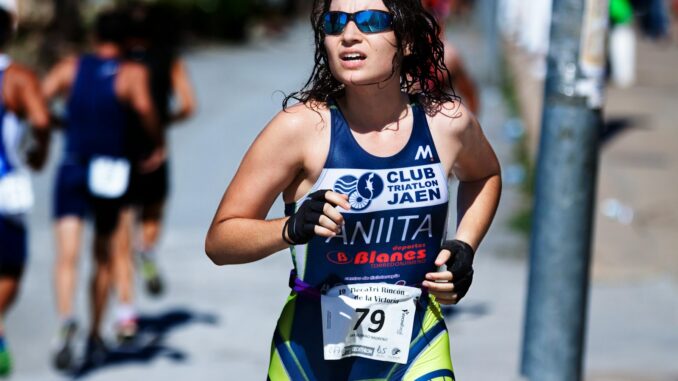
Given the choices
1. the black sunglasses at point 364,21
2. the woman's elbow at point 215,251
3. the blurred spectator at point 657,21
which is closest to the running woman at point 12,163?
the woman's elbow at point 215,251

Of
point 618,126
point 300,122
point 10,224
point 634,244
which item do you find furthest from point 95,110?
point 618,126

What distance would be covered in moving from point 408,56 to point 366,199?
0.44 m

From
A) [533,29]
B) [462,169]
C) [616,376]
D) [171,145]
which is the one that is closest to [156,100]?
[616,376]

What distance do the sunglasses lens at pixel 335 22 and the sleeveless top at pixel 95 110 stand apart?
3.75m

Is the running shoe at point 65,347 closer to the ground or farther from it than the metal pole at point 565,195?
closer to the ground

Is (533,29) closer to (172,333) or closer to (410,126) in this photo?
(172,333)

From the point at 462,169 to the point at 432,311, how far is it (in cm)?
42

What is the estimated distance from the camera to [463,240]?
3.47 m

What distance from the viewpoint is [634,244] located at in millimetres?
8945

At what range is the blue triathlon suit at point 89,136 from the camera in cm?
677

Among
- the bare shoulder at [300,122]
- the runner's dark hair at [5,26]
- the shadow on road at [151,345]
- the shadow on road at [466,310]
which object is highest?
the runner's dark hair at [5,26]

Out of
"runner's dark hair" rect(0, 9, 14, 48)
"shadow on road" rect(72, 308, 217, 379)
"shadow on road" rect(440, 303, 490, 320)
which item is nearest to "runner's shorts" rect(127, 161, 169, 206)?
"shadow on road" rect(72, 308, 217, 379)

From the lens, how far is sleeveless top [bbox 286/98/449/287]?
10.5 ft

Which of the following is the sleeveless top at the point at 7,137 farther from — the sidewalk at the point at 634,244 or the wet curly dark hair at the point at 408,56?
the sidewalk at the point at 634,244
